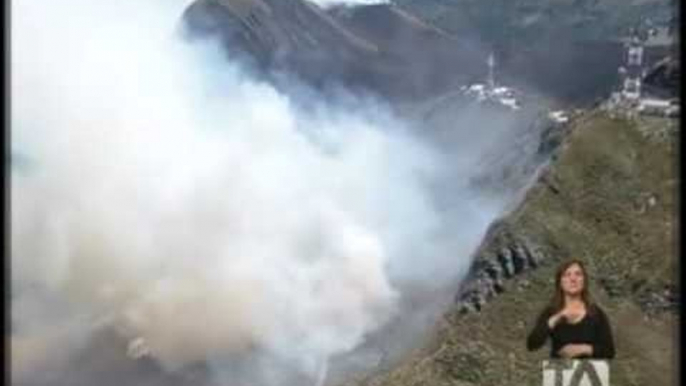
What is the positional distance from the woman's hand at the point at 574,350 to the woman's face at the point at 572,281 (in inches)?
143

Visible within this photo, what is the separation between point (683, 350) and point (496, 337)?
146 metres

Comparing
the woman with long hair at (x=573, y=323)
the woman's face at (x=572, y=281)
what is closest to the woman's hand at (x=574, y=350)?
the woman with long hair at (x=573, y=323)

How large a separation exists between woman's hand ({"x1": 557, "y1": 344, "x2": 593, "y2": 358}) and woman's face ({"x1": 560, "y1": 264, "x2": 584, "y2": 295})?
363cm

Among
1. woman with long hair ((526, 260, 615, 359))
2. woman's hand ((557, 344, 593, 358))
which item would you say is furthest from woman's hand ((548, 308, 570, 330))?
woman's hand ((557, 344, 593, 358))

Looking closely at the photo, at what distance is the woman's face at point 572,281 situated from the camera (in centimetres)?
7294

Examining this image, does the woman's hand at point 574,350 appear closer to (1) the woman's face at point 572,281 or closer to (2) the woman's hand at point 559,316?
(2) the woman's hand at point 559,316

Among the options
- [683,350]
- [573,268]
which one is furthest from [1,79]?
[573,268]

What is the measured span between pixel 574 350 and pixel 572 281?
7.07 m

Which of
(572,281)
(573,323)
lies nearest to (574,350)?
(573,323)

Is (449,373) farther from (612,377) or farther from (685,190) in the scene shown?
(685,190)

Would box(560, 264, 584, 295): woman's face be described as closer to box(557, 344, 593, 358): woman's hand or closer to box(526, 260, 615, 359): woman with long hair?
box(526, 260, 615, 359): woman with long hair

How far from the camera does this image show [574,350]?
77812mm

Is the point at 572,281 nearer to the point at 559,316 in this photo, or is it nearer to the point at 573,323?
the point at 573,323

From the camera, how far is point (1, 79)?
146ft
